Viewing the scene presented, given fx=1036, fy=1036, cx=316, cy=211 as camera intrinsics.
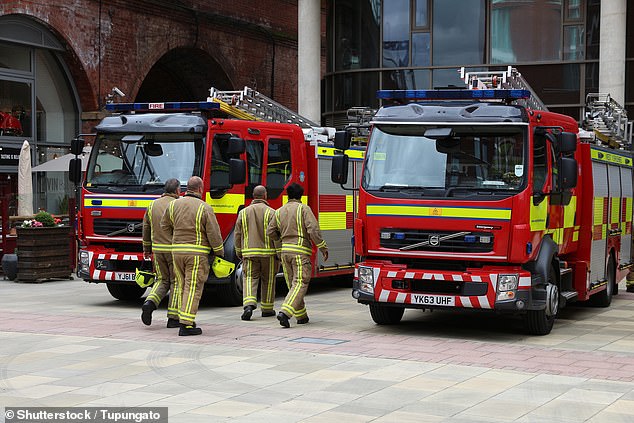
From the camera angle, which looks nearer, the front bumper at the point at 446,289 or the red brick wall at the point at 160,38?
the front bumper at the point at 446,289

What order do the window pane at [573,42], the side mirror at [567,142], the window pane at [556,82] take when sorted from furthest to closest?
the window pane at [556,82]
the window pane at [573,42]
the side mirror at [567,142]

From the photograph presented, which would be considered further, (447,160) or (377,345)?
(447,160)

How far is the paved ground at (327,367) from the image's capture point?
7.96 meters

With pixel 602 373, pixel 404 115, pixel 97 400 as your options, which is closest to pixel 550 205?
pixel 404 115

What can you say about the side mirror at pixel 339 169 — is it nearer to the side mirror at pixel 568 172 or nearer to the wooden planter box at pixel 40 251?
the side mirror at pixel 568 172

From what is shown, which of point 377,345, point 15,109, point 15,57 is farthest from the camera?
point 15,109

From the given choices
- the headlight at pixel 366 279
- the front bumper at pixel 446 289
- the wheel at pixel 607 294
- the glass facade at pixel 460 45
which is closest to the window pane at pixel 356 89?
the glass facade at pixel 460 45

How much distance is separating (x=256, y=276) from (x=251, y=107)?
4.31 metres

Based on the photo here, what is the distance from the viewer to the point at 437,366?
9.94 meters

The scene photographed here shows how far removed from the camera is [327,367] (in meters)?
9.74

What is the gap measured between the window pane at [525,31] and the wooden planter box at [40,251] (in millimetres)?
13733

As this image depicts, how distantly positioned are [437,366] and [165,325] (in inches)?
168

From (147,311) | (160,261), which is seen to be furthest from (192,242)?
(147,311)

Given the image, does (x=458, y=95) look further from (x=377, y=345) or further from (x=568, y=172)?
(x=377, y=345)
